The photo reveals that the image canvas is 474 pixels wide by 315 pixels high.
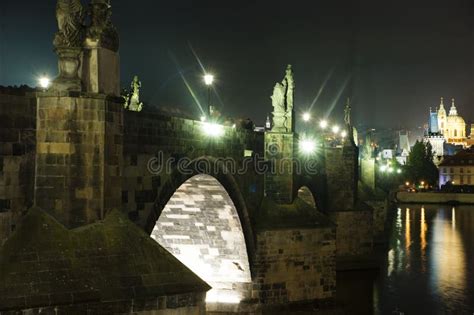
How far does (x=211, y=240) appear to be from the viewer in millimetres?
23859

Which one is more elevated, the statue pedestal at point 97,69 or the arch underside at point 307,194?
the statue pedestal at point 97,69

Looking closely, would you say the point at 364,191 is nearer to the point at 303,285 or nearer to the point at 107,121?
the point at 303,285

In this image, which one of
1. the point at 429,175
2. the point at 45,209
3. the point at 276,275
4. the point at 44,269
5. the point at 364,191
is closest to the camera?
the point at 44,269

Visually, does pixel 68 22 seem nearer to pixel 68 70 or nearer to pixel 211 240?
pixel 68 70

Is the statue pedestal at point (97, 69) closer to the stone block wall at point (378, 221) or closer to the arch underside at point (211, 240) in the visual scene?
the arch underside at point (211, 240)

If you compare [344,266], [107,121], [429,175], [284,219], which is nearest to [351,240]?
[344,266]

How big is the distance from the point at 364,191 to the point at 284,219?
22739mm

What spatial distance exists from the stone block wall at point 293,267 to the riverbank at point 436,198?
244 ft

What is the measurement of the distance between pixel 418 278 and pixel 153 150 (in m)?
23.4

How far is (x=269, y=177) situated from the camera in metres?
25.3

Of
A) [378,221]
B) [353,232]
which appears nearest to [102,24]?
[353,232]

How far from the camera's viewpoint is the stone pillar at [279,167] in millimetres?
25266

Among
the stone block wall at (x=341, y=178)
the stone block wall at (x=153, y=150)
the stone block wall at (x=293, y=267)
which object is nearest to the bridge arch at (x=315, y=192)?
the stone block wall at (x=341, y=178)

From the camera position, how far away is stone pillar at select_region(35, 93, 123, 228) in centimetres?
1117
